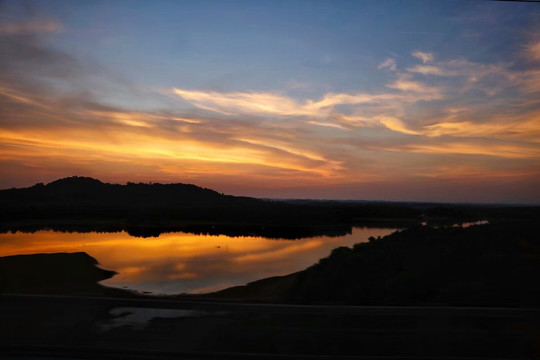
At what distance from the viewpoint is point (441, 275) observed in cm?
513

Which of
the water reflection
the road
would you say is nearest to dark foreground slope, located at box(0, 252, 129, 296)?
the water reflection

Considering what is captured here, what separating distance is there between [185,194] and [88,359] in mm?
6690

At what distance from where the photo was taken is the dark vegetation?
5977mm

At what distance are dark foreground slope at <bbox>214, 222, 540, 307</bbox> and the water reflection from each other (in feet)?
5.61

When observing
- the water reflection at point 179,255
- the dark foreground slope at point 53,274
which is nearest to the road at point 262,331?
the dark foreground slope at point 53,274

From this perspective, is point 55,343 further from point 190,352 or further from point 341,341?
point 341,341

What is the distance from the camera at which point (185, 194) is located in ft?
30.4

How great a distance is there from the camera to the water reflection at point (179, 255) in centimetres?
644

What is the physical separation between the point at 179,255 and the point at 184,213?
1.53 meters

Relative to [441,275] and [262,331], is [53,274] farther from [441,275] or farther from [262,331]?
[441,275]

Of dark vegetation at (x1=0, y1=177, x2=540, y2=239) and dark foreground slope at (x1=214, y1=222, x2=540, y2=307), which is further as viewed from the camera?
dark vegetation at (x1=0, y1=177, x2=540, y2=239)

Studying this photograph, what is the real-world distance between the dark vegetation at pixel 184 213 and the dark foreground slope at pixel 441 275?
53 centimetres

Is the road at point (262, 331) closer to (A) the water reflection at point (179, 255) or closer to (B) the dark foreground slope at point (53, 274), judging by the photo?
(B) the dark foreground slope at point (53, 274)

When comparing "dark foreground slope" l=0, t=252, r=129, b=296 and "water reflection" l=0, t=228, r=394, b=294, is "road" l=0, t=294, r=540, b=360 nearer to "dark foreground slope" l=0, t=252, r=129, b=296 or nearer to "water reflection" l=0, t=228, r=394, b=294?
"dark foreground slope" l=0, t=252, r=129, b=296
